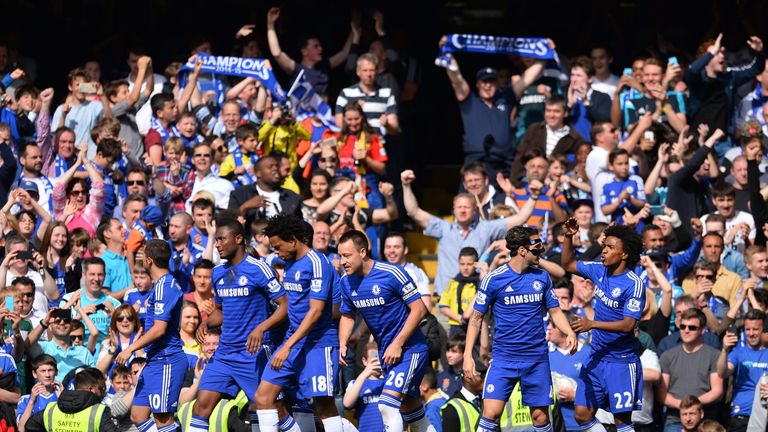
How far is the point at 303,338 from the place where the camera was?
571 inches

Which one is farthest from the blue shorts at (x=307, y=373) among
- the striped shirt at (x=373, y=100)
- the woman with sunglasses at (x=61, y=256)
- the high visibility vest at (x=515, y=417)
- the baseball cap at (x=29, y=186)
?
the striped shirt at (x=373, y=100)

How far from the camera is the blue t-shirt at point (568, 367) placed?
1598cm

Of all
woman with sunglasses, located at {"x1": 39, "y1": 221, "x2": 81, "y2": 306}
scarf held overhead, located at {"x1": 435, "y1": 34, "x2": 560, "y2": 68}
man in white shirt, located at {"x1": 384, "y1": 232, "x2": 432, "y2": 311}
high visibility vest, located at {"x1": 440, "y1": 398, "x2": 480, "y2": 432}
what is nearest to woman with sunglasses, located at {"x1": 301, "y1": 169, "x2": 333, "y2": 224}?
man in white shirt, located at {"x1": 384, "y1": 232, "x2": 432, "y2": 311}

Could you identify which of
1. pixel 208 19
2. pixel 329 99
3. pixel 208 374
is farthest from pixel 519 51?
pixel 208 374

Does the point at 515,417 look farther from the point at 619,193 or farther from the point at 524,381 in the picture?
the point at 619,193

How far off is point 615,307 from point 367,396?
2597mm

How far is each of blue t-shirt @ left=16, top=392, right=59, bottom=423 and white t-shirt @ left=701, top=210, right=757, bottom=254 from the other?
7356mm

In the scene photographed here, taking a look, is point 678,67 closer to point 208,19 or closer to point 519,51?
point 519,51

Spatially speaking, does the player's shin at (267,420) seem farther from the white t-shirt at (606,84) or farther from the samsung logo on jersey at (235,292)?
the white t-shirt at (606,84)

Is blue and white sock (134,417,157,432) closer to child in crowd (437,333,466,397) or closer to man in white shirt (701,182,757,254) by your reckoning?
child in crowd (437,333,466,397)

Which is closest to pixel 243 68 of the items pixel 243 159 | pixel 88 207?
pixel 243 159

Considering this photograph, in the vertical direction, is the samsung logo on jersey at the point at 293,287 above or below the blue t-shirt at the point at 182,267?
below

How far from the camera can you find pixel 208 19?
918 inches

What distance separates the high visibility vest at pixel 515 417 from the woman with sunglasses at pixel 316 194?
11.5ft
